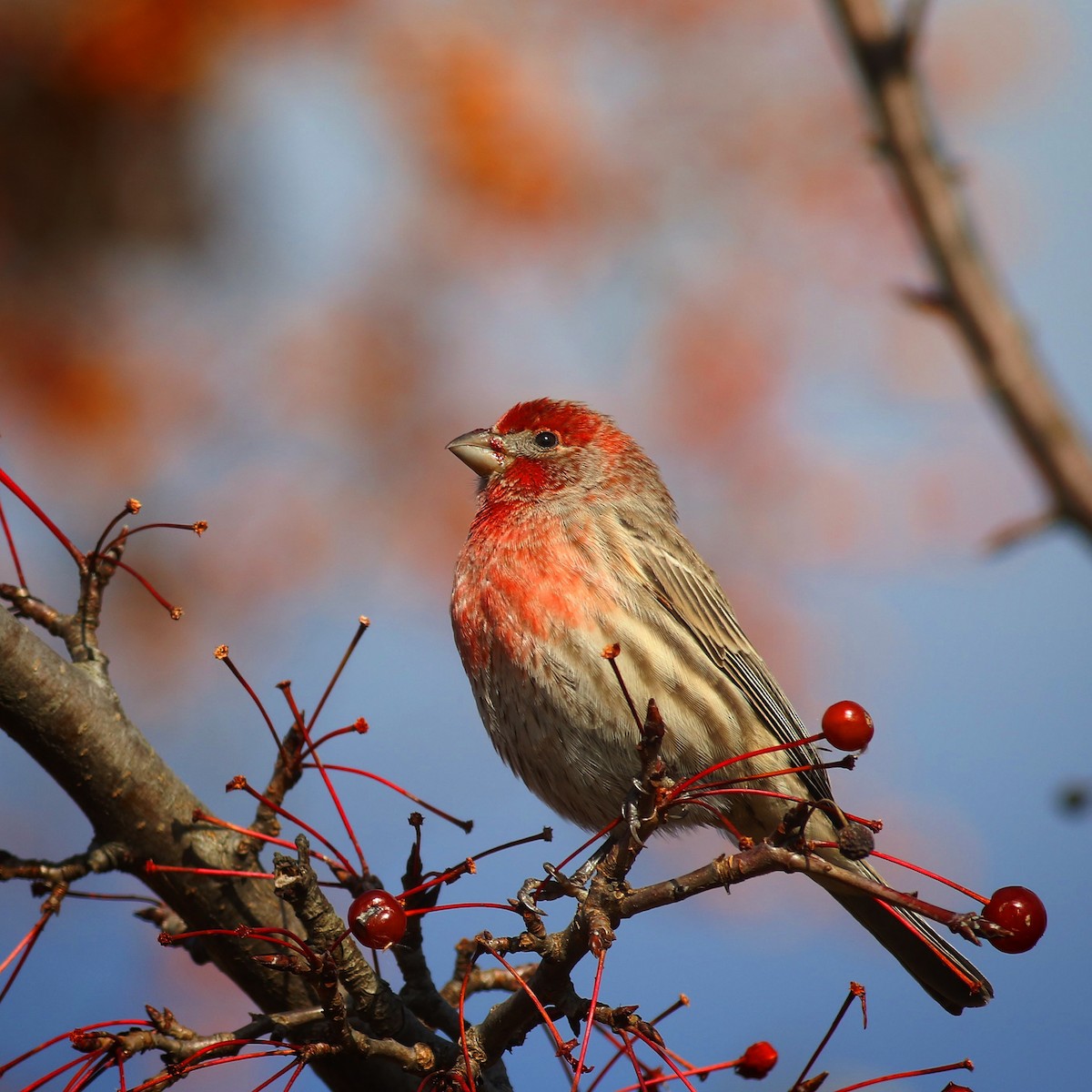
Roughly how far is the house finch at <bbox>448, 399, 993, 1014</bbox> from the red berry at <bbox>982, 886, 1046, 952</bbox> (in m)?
1.44

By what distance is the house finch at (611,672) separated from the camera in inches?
183

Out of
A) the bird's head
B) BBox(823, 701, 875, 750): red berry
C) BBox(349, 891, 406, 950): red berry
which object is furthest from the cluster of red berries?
A: the bird's head

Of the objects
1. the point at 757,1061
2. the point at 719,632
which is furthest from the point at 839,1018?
the point at 719,632

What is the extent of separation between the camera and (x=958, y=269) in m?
1.54

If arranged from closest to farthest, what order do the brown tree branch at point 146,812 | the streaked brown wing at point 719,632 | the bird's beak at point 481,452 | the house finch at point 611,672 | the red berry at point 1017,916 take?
1. the red berry at point 1017,916
2. the brown tree branch at point 146,812
3. the house finch at point 611,672
4. the streaked brown wing at point 719,632
5. the bird's beak at point 481,452

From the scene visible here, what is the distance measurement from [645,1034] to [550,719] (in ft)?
4.98

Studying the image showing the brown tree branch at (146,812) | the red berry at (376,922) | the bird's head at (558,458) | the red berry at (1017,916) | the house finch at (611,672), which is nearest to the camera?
the red berry at (1017,916)

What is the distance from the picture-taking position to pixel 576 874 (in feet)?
13.4

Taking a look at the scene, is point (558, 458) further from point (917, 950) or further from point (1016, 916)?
point (1016, 916)

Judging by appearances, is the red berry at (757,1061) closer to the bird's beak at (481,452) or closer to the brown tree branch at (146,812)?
the brown tree branch at (146,812)

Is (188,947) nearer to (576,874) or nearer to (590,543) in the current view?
(576,874)

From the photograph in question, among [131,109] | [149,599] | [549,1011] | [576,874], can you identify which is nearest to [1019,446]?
[549,1011]

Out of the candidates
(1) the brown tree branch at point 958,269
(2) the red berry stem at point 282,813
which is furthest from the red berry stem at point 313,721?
(1) the brown tree branch at point 958,269

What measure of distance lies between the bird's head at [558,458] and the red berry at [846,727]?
8.94 ft
